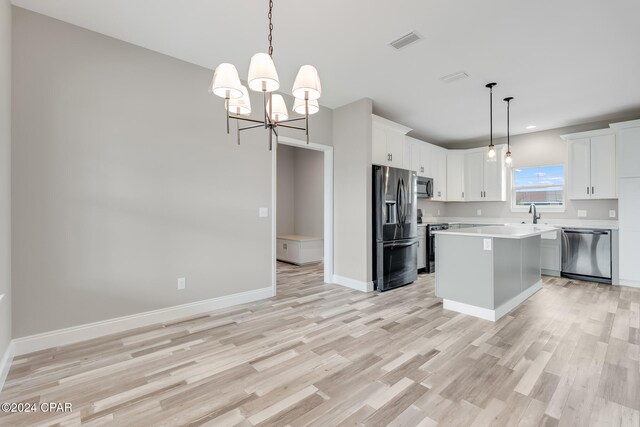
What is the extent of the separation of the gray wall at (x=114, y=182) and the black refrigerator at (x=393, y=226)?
1.87 meters

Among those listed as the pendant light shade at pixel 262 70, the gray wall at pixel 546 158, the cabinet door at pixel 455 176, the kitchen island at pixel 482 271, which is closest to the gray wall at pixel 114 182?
the pendant light shade at pixel 262 70

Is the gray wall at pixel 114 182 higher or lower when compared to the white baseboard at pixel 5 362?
higher

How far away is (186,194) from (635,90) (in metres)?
5.84

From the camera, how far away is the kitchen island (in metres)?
3.12

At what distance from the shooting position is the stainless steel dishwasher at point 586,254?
15.2 ft

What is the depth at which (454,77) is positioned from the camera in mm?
3514

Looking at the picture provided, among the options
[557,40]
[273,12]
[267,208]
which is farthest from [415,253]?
[273,12]

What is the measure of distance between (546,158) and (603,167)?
3.01 ft

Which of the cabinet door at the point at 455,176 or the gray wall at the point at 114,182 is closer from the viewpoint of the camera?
the gray wall at the point at 114,182

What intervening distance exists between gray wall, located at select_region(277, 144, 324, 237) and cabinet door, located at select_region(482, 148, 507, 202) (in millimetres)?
3522

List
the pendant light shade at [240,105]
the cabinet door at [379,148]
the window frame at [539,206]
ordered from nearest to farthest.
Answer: the pendant light shade at [240,105] → the cabinet door at [379,148] → the window frame at [539,206]

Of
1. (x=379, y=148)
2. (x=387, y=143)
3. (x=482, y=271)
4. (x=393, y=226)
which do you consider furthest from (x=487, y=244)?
(x=387, y=143)

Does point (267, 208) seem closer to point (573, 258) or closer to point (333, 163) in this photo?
point (333, 163)

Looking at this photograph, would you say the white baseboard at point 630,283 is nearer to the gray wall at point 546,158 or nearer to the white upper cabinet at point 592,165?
the gray wall at point 546,158
